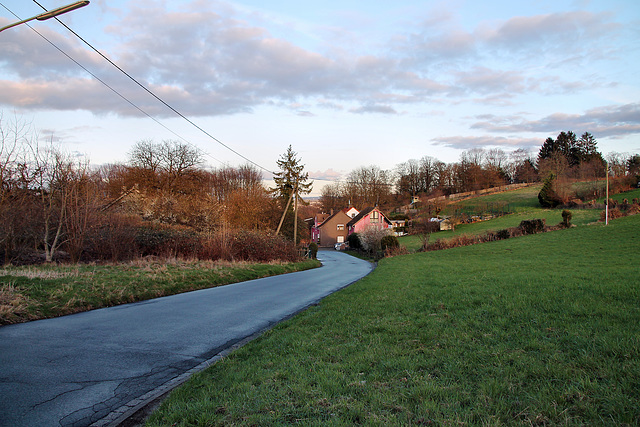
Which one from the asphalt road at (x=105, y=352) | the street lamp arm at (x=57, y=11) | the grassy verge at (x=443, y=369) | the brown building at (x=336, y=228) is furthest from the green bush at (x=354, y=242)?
the street lamp arm at (x=57, y=11)

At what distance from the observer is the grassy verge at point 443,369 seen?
3104mm

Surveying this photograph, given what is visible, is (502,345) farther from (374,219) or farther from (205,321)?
(374,219)

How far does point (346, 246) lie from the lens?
6856cm

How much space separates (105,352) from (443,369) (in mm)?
4810

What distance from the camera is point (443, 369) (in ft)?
13.4

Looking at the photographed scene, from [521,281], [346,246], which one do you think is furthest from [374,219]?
[521,281]

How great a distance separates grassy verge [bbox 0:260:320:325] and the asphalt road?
57 cm

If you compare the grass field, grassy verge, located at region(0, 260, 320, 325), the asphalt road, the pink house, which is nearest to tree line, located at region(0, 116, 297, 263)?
grassy verge, located at region(0, 260, 320, 325)

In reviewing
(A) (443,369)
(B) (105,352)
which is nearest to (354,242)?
(B) (105,352)

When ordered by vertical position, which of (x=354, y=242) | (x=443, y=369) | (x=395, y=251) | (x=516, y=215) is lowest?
(x=354, y=242)

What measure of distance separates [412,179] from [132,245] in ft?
262

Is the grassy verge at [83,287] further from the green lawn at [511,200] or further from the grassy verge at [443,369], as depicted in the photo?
the green lawn at [511,200]

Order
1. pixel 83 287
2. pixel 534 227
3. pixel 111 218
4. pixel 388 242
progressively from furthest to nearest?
pixel 388 242 < pixel 534 227 < pixel 111 218 < pixel 83 287

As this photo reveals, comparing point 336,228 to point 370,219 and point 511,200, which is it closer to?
point 370,219
